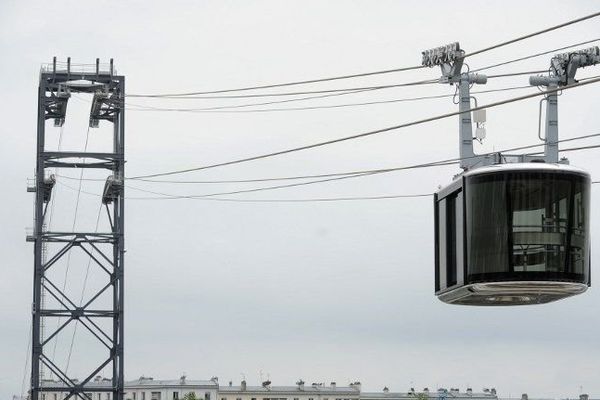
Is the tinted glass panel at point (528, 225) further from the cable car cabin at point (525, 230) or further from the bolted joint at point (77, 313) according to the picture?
the bolted joint at point (77, 313)

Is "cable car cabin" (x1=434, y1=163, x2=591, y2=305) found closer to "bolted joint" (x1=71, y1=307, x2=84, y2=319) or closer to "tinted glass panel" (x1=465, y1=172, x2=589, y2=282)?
"tinted glass panel" (x1=465, y1=172, x2=589, y2=282)

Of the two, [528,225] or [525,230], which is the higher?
[528,225]

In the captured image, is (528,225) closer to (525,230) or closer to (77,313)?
(525,230)

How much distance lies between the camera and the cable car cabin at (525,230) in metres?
29.8

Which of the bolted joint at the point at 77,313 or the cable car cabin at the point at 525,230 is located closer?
the cable car cabin at the point at 525,230

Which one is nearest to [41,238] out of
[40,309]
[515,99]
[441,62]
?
[40,309]

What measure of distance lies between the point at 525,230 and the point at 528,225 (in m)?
0.12

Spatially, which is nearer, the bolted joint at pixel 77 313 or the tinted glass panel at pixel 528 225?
the tinted glass panel at pixel 528 225

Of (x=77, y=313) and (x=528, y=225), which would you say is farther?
(x=77, y=313)

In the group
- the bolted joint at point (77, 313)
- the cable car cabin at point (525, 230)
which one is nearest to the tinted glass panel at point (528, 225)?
the cable car cabin at point (525, 230)

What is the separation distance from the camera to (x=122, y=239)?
84.1m

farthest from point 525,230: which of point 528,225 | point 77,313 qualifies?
point 77,313

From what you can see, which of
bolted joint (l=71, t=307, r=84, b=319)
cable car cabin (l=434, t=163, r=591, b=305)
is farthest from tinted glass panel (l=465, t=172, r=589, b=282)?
bolted joint (l=71, t=307, r=84, b=319)

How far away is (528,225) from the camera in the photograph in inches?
1184
